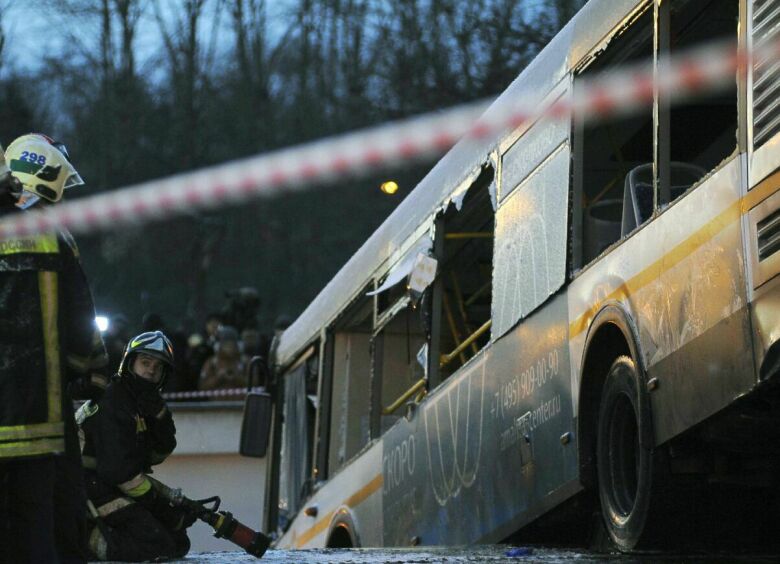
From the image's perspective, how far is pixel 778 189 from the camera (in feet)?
18.8

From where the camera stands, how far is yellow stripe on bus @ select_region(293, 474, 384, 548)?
1089 centimetres

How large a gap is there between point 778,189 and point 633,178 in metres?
1.83

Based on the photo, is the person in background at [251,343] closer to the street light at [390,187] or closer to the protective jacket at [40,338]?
the street light at [390,187]

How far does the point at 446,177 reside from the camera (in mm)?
9875

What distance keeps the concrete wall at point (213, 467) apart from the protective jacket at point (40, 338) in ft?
47.9

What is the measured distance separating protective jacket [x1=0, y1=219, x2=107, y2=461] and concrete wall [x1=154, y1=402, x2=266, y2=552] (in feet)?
47.9

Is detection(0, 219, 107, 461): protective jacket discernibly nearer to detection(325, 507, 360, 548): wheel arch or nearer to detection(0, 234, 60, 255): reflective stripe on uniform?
detection(0, 234, 60, 255): reflective stripe on uniform

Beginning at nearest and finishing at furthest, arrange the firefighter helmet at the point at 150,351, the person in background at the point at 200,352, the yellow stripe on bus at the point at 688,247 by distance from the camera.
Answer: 1. the yellow stripe on bus at the point at 688,247
2. the firefighter helmet at the point at 150,351
3. the person in background at the point at 200,352

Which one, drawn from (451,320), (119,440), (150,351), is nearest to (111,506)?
(119,440)

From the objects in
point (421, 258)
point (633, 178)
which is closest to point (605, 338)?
point (633, 178)

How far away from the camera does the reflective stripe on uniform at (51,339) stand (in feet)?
18.0

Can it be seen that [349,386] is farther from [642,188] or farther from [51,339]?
[51,339]

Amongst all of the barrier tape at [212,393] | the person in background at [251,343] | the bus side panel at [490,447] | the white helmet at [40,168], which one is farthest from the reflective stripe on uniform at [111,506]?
the barrier tape at [212,393]

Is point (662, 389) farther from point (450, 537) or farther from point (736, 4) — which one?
point (450, 537)
